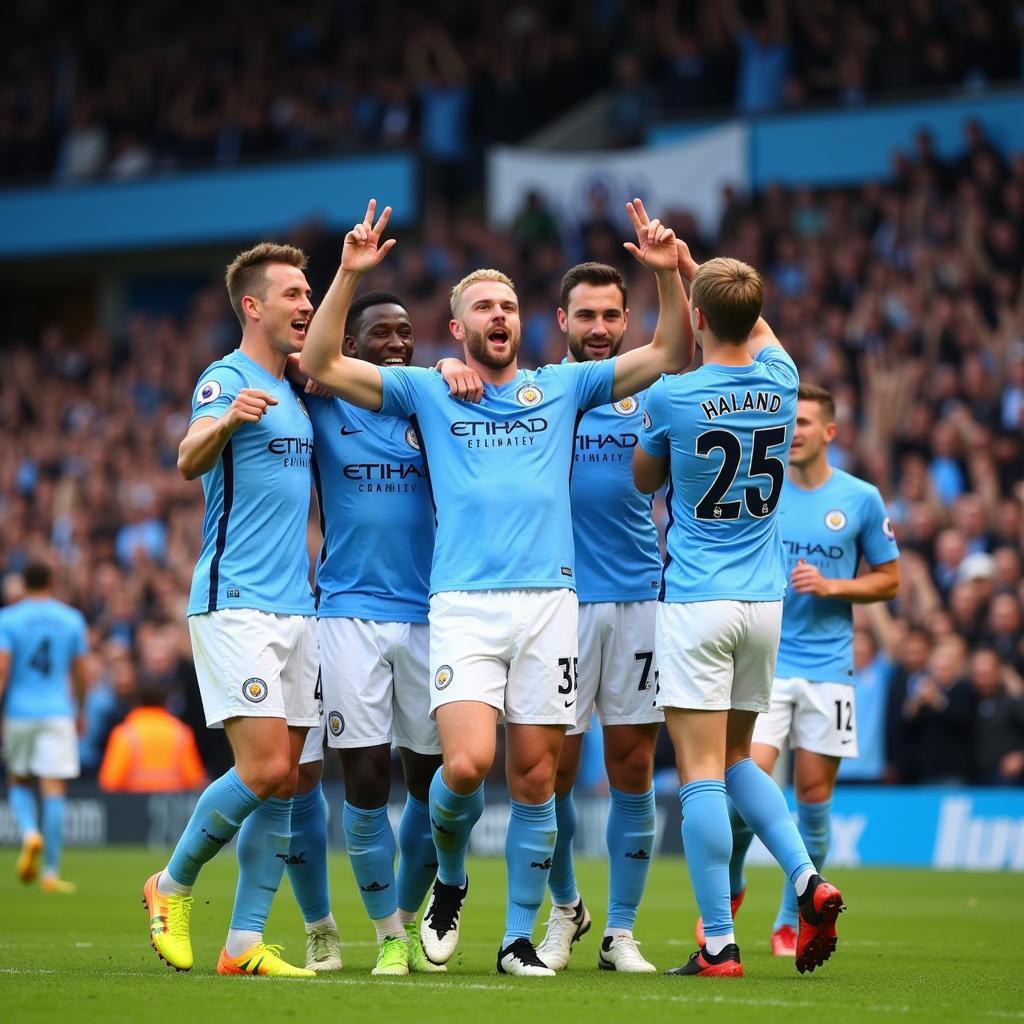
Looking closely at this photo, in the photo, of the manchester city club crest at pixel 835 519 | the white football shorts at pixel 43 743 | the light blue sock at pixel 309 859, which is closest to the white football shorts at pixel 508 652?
the light blue sock at pixel 309 859

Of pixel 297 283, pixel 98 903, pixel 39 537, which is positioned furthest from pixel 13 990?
pixel 39 537

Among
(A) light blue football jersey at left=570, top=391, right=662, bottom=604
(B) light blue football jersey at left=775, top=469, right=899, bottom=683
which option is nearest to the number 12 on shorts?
(A) light blue football jersey at left=570, top=391, right=662, bottom=604

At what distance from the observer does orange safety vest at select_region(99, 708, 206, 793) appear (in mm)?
18812

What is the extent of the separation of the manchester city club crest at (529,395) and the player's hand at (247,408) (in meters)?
1.04

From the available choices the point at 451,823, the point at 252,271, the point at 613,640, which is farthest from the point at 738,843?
the point at 252,271

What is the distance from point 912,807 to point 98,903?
715 cm

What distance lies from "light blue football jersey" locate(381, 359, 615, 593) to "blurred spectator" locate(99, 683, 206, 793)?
11.0 m

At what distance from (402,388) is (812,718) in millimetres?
3293

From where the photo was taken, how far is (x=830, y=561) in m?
9.92

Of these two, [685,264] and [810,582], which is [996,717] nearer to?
[810,582]

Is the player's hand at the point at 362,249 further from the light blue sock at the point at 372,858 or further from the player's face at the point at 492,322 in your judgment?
the light blue sock at the point at 372,858

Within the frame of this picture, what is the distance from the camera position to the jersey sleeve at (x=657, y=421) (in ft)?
25.3

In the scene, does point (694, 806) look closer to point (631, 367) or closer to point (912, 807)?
point (631, 367)

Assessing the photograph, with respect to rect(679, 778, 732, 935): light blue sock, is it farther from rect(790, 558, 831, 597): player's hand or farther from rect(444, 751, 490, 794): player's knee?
rect(790, 558, 831, 597): player's hand
